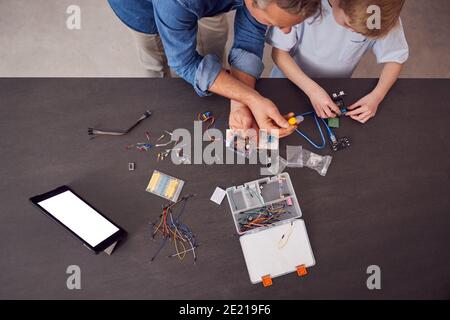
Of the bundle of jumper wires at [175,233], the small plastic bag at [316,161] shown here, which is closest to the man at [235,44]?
the small plastic bag at [316,161]

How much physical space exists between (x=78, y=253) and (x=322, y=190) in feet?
2.67

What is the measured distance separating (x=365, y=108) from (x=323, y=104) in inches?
5.8

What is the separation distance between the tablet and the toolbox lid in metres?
0.41

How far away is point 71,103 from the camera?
126 centimetres

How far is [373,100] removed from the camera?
1.25 m

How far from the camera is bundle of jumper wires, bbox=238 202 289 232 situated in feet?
3.85

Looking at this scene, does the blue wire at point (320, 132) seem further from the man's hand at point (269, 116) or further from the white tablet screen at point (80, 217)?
the white tablet screen at point (80, 217)

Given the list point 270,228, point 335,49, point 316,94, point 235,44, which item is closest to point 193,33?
point 235,44

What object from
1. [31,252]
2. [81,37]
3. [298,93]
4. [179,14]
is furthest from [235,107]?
Result: [81,37]

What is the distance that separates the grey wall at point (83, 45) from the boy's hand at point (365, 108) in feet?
3.49

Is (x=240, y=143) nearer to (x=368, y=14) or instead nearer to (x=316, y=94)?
(x=316, y=94)

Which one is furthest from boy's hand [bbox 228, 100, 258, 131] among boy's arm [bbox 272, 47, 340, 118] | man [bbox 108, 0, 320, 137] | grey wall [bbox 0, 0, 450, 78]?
grey wall [bbox 0, 0, 450, 78]

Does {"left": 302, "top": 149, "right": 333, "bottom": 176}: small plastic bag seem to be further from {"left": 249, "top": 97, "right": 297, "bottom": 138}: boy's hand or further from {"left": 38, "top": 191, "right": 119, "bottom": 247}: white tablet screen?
{"left": 38, "top": 191, "right": 119, "bottom": 247}: white tablet screen

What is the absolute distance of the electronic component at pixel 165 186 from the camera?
3.87 feet
